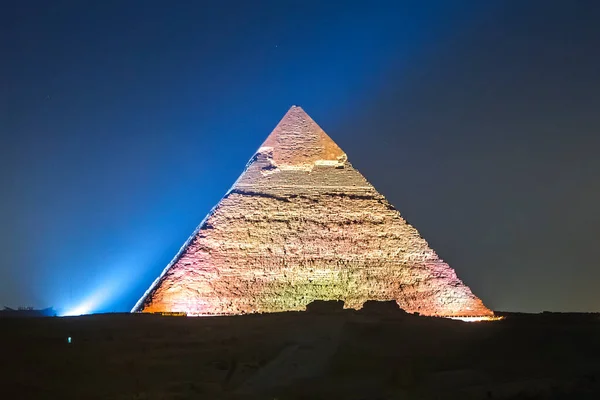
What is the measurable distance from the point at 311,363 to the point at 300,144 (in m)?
22.5

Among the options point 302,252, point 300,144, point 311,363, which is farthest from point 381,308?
point 300,144

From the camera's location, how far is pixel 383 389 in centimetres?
600

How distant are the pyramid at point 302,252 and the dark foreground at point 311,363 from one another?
46.3ft

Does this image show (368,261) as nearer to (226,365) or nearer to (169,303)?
(169,303)

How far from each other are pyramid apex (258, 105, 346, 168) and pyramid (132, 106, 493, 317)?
0.06 m

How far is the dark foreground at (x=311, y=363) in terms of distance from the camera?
604 centimetres

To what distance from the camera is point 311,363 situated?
675 cm

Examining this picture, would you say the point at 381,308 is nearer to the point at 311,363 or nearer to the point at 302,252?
the point at 311,363

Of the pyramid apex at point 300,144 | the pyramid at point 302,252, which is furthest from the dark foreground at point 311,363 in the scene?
the pyramid apex at point 300,144

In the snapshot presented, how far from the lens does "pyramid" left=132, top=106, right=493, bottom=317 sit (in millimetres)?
23469

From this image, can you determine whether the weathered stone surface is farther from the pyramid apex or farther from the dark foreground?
the pyramid apex

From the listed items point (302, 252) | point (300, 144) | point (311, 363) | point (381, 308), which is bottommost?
point (311, 363)

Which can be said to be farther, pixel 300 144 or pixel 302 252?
pixel 300 144

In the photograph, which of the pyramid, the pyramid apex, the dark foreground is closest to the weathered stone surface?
the dark foreground
